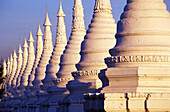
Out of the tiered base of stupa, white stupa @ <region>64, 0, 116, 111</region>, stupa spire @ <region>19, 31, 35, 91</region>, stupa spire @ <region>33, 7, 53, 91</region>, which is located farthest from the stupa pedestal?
stupa spire @ <region>19, 31, 35, 91</region>

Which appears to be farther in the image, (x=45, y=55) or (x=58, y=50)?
(x=45, y=55)

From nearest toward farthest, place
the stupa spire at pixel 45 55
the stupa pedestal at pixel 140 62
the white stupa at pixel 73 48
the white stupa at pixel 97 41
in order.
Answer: the stupa pedestal at pixel 140 62
the white stupa at pixel 97 41
the white stupa at pixel 73 48
the stupa spire at pixel 45 55

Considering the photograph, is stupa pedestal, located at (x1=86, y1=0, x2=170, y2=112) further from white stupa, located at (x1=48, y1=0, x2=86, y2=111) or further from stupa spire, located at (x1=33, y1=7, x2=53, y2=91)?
stupa spire, located at (x1=33, y1=7, x2=53, y2=91)

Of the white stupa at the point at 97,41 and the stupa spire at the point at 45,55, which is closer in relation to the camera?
the white stupa at the point at 97,41

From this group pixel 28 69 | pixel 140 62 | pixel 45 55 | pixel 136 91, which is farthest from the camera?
pixel 28 69

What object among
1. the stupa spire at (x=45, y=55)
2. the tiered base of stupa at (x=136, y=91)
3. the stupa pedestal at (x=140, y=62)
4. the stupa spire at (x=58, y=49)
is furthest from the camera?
the stupa spire at (x=45, y=55)

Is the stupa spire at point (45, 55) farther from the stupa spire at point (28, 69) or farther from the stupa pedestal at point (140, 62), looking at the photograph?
the stupa pedestal at point (140, 62)

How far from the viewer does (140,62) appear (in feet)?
77.3

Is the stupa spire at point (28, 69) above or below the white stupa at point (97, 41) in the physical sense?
below

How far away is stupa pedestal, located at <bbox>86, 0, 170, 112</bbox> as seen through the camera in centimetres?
2302

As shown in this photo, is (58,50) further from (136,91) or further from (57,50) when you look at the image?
(136,91)

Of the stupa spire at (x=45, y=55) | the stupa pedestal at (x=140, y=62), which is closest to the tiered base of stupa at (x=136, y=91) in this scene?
the stupa pedestal at (x=140, y=62)

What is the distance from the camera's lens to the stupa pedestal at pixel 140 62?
75.5 feet

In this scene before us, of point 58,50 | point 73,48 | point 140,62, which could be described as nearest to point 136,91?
point 140,62
